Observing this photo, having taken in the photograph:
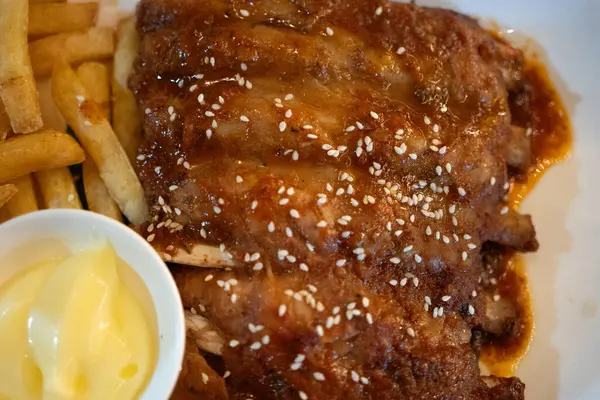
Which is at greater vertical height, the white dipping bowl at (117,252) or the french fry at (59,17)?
the french fry at (59,17)

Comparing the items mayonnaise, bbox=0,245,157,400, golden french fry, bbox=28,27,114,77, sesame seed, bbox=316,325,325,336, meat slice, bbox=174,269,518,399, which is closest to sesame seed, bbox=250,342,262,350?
meat slice, bbox=174,269,518,399

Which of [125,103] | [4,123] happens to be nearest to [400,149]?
[125,103]

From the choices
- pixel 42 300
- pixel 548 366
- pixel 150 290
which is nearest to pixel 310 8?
pixel 150 290

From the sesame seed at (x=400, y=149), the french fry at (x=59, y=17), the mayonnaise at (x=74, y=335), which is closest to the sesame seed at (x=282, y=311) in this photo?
the mayonnaise at (x=74, y=335)

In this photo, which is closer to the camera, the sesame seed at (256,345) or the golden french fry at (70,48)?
the sesame seed at (256,345)

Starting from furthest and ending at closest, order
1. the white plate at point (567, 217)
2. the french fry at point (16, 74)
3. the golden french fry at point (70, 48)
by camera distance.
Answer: the white plate at point (567, 217) < the golden french fry at point (70, 48) < the french fry at point (16, 74)

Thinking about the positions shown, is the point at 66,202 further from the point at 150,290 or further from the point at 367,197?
the point at 367,197

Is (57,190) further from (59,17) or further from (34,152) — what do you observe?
(59,17)

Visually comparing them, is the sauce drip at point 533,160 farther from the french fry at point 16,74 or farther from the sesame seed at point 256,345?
the french fry at point 16,74
